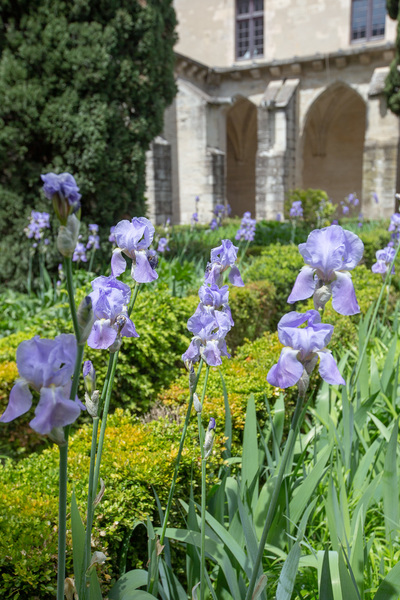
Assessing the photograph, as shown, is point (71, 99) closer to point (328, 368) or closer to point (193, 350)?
point (193, 350)

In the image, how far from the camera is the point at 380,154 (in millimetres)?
15219

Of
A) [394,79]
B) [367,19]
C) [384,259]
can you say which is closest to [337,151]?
[367,19]

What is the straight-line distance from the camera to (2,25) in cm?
539

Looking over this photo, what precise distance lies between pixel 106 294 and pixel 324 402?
5.87ft

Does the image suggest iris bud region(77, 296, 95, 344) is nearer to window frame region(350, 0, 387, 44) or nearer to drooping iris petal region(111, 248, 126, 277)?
drooping iris petal region(111, 248, 126, 277)

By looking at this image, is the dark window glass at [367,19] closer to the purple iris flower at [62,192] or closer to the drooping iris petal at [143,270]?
the drooping iris petal at [143,270]

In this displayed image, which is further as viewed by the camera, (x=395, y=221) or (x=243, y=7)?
(x=243, y=7)

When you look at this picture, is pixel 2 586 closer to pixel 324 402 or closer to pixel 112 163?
pixel 324 402

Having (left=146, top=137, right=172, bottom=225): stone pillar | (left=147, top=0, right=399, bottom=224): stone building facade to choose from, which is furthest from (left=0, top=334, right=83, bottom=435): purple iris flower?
(left=147, top=0, right=399, bottom=224): stone building facade

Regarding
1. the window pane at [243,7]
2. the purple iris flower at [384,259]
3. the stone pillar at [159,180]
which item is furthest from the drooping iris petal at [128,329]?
the window pane at [243,7]

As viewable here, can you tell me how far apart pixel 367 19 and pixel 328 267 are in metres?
19.1

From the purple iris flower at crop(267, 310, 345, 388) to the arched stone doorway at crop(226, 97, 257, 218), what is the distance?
23004 mm

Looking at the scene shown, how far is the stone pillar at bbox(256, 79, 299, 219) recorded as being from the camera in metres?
16.0

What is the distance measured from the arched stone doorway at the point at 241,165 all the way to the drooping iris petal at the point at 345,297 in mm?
22888
